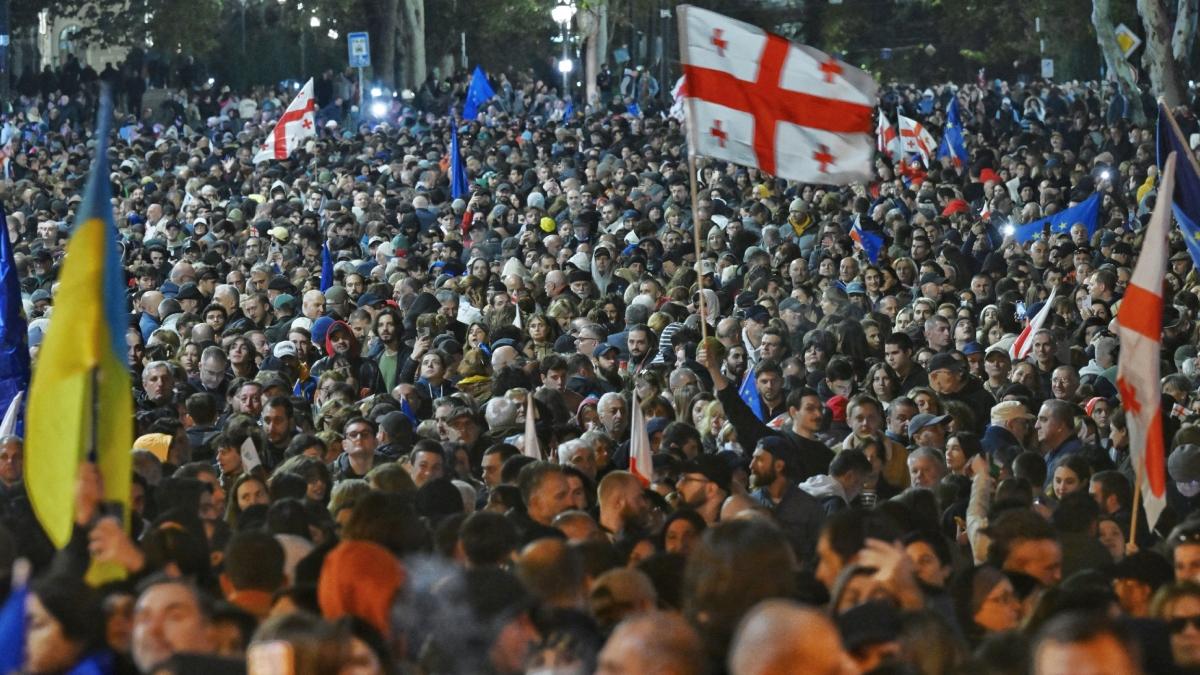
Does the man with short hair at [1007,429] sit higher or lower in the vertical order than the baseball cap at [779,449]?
lower

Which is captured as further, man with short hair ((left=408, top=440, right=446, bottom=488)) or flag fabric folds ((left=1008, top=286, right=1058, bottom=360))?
flag fabric folds ((left=1008, top=286, right=1058, bottom=360))

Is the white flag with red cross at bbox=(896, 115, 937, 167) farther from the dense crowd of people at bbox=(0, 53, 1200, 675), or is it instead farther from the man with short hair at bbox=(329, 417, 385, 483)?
the man with short hair at bbox=(329, 417, 385, 483)

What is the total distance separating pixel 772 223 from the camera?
21.6 m

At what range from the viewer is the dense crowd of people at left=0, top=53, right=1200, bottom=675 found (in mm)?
5266

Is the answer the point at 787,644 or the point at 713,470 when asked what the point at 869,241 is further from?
the point at 787,644

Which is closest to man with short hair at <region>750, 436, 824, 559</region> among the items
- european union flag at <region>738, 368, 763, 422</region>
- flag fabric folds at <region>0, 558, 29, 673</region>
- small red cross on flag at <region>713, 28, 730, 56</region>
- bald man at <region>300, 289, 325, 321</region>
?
small red cross on flag at <region>713, 28, 730, 56</region>

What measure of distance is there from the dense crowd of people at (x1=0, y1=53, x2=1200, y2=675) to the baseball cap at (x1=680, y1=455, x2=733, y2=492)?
0.10 feet

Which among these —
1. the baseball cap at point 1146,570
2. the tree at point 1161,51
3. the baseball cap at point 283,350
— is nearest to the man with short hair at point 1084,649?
the baseball cap at point 1146,570

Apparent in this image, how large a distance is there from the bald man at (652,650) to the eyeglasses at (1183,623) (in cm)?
166

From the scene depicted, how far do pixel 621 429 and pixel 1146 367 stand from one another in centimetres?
412

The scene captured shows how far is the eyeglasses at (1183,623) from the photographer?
18.6 feet

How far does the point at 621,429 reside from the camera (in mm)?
11594

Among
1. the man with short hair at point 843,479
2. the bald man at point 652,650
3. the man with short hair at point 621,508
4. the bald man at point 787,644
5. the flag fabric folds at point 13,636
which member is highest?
the bald man at point 787,644

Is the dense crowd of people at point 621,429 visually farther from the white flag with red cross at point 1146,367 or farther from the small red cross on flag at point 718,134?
the small red cross on flag at point 718,134
